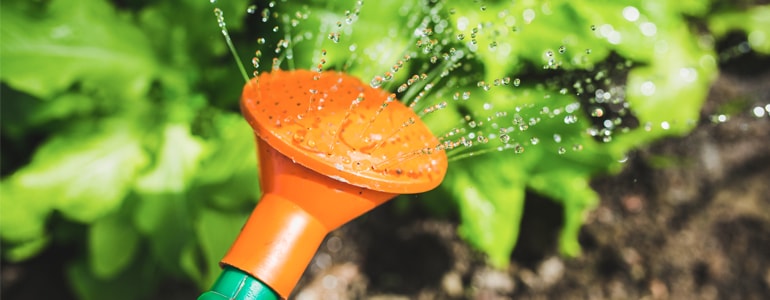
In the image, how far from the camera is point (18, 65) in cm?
116

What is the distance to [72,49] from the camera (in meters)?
1.23

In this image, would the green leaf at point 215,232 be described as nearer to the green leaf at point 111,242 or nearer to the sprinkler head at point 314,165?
the green leaf at point 111,242

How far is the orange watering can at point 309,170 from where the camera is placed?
1.89ft

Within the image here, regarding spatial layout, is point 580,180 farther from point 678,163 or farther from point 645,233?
point 678,163

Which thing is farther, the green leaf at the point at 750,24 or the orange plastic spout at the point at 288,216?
the green leaf at the point at 750,24

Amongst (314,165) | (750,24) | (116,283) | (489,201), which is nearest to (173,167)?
(116,283)

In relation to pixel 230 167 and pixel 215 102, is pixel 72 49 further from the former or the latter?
pixel 230 167

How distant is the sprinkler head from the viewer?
0.58 m

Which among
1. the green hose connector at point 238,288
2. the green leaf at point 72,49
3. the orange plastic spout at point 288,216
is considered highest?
the orange plastic spout at point 288,216

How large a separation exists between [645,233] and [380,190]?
4.47 feet

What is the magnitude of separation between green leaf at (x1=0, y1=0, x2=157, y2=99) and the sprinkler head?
0.70 metres

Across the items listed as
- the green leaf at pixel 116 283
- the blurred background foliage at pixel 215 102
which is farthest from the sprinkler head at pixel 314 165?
the green leaf at pixel 116 283

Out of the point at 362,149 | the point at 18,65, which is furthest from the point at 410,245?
the point at 362,149

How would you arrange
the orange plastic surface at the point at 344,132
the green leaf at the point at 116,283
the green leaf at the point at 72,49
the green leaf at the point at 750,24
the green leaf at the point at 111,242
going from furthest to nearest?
the green leaf at the point at 750,24 → the green leaf at the point at 116,283 → the green leaf at the point at 111,242 → the green leaf at the point at 72,49 → the orange plastic surface at the point at 344,132
